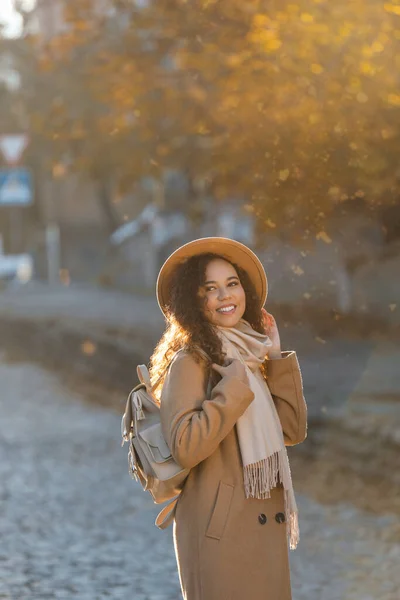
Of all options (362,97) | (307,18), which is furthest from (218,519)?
(362,97)

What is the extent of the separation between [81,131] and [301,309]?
4690 mm

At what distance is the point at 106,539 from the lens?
8.38m

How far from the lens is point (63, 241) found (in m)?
65.6

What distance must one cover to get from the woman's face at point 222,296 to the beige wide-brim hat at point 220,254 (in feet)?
0.20

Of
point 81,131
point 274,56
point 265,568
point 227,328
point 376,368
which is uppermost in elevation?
point 81,131

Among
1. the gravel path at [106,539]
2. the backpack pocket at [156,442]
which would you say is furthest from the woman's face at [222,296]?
the gravel path at [106,539]

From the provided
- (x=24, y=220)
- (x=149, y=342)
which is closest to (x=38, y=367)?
(x=149, y=342)

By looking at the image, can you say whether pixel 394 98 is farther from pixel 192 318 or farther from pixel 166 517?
pixel 192 318

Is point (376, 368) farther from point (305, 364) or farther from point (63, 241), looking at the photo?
point (63, 241)

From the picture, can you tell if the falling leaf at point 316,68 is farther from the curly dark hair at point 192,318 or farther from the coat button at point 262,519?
the coat button at point 262,519

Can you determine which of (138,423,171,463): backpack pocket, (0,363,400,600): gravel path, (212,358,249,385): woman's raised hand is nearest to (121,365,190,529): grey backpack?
(138,423,171,463): backpack pocket

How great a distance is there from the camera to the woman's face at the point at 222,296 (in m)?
4.47

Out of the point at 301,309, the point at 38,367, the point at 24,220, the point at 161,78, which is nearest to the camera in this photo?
the point at 161,78

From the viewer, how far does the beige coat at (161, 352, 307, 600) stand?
4.24 m
